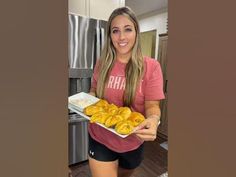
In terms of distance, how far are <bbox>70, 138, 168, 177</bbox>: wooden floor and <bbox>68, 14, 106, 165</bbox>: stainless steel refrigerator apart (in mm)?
90

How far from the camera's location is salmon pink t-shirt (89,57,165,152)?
95 cm

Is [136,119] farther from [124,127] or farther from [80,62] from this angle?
[80,62]

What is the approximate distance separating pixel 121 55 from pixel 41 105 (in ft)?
2.61

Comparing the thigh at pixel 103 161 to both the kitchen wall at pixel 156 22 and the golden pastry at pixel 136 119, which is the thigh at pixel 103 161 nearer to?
the golden pastry at pixel 136 119

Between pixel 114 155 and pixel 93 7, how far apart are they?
5.64 ft

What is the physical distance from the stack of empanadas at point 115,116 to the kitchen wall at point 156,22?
2.85 metres

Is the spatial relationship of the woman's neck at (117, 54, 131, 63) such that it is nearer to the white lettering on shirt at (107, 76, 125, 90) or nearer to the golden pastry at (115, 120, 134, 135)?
the white lettering on shirt at (107, 76, 125, 90)

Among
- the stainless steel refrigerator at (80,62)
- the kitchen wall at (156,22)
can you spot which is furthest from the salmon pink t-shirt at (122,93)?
the kitchen wall at (156,22)

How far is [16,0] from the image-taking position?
0.21m

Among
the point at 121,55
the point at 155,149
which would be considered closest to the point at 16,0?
the point at 121,55

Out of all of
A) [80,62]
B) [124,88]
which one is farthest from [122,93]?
[80,62]

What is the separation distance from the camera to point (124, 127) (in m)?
0.86

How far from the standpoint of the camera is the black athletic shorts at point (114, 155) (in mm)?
968

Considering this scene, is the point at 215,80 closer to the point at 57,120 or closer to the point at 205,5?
the point at 205,5
